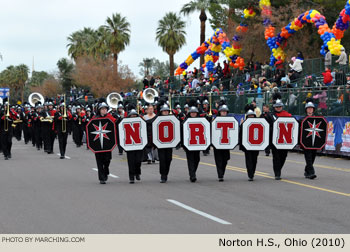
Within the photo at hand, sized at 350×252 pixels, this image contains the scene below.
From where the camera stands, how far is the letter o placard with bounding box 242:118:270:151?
632 inches

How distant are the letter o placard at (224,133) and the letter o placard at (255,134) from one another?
0.70 ft

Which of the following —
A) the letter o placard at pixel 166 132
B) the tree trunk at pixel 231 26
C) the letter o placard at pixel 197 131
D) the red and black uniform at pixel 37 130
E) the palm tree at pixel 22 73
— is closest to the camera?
the letter o placard at pixel 166 132

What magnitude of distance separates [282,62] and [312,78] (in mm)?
8246

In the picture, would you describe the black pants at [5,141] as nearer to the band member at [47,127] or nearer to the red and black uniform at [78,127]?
the band member at [47,127]

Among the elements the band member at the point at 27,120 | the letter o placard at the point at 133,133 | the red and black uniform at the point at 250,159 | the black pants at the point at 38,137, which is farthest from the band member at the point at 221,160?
the band member at the point at 27,120

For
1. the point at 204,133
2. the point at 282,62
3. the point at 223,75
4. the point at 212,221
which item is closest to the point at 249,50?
the point at 223,75

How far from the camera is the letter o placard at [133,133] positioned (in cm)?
1584

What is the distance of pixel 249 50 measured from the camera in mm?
47156

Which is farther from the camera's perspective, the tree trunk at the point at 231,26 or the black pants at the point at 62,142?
the tree trunk at the point at 231,26

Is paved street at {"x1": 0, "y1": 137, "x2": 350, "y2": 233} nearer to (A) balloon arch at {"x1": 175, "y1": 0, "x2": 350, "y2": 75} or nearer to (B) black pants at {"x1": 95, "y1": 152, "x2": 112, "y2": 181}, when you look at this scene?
(B) black pants at {"x1": 95, "y1": 152, "x2": 112, "y2": 181}

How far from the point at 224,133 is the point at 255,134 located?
2.37ft

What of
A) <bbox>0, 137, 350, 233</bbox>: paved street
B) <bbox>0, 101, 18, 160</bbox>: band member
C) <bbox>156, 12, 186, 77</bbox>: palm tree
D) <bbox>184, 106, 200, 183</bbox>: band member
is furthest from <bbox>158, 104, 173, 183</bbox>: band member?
<bbox>156, 12, 186, 77</bbox>: palm tree

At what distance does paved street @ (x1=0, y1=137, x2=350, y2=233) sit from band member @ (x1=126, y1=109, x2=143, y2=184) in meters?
0.27

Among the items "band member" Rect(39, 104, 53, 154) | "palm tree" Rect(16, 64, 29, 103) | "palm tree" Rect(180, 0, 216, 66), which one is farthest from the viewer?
"palm tree" Rect(16, 64, 29, 103)
